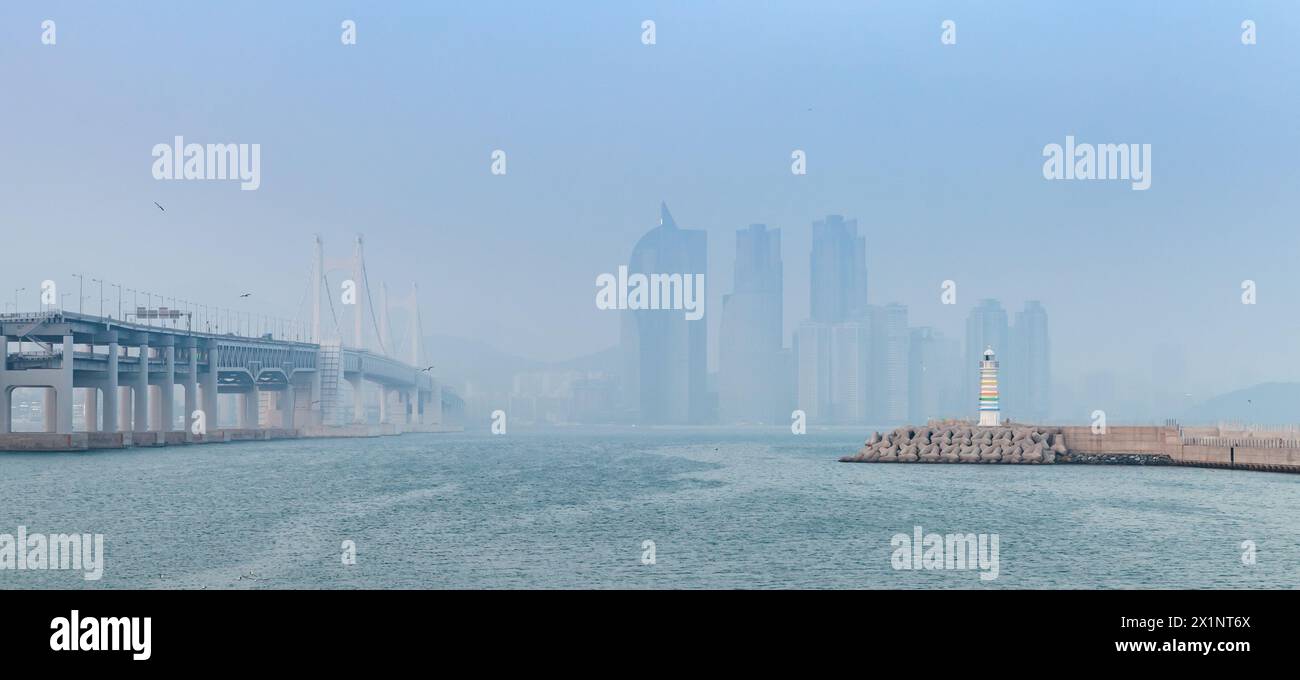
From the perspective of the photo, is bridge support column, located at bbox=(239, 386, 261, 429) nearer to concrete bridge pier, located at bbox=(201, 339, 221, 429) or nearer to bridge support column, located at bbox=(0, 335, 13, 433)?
concrete bridge pier, located at bbox=(201, 339, 221, 429)

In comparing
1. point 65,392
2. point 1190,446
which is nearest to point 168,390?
point 65,392

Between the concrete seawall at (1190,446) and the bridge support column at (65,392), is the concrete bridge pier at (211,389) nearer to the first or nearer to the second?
the bridge support column at (65,392)

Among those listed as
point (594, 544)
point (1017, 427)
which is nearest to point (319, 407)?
point (1017, 427)

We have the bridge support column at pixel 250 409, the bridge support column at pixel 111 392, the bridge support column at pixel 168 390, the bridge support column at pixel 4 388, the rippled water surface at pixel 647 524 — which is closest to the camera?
the rippled water surface at pixel 647 524

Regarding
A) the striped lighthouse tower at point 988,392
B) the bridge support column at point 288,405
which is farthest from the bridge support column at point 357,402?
the striped lighthouse tower at point 988,392
